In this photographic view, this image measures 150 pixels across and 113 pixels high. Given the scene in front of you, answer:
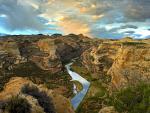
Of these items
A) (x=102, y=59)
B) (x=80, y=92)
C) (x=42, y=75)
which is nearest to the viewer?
(x=80, y=92)

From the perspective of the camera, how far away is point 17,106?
1891 cm

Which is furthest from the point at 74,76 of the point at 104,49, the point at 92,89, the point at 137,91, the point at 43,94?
the point at 43,94

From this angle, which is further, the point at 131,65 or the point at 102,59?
the point at 102,59

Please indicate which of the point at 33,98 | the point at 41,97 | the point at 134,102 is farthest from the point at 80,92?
the point at 33,98

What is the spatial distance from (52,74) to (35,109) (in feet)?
550

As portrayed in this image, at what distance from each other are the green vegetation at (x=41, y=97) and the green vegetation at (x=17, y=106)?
1.61 meters

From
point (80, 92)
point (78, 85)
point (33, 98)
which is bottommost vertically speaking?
point (80, 92)

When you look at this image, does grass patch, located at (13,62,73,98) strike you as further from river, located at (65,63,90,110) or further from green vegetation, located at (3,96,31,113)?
green vegetation, located at (3,96,31,113)

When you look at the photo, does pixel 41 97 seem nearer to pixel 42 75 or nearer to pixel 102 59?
pixel 102 59

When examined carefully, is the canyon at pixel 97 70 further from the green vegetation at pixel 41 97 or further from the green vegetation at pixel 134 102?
the green vegetation at pixel 41 97

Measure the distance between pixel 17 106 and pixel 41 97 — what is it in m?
2.25

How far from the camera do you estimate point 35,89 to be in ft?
69.2

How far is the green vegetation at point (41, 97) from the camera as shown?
20.8 m

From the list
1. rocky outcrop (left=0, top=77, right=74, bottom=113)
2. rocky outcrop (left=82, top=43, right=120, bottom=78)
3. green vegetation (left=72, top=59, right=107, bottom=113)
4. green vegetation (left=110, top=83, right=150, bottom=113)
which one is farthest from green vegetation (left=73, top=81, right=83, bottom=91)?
rocky outcrop (left=0, top=77, right=74, bottom=113)
